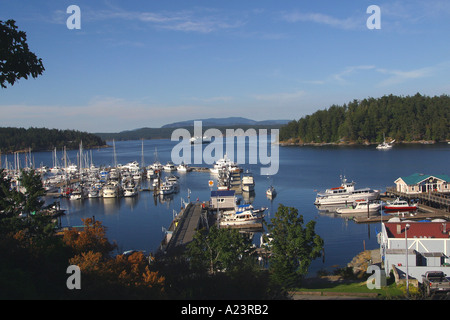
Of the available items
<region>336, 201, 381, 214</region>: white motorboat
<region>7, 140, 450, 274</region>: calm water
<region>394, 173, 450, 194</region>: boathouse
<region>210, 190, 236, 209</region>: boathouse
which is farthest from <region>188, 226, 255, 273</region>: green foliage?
<region>394, 173, 450, 194</region>: boathouse

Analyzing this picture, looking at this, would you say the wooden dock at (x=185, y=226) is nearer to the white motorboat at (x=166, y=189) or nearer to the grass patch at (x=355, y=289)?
the grass patch at (x=355, y=289)

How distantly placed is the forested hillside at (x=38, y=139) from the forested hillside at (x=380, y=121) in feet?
182

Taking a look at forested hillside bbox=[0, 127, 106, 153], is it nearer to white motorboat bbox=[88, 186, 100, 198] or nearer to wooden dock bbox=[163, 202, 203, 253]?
white motorboat bbox=[88, 186, 100, 198]

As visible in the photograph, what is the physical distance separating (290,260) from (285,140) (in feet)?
265

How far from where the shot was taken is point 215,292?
585 cm

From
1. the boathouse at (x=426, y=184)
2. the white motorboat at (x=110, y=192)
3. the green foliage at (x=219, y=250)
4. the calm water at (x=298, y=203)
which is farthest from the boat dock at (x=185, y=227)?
the boathouse at (x=426, y=184)

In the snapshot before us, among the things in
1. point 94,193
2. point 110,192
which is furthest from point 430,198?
point 94,193

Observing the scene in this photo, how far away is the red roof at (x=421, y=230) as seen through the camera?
12.4 metres

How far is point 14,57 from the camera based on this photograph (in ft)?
16.6

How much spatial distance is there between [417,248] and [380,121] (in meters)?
66.7

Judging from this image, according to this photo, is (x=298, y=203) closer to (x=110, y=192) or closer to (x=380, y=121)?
(x=110, y=192)

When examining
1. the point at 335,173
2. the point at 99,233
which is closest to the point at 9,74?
the point at 99,233
